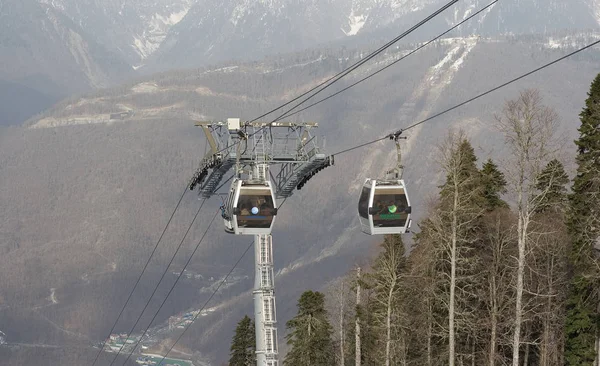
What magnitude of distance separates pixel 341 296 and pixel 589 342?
1781 cm

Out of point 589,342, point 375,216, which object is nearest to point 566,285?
point 589,342

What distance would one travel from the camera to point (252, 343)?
70.9 meters

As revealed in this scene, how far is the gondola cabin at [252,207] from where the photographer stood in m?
35.2

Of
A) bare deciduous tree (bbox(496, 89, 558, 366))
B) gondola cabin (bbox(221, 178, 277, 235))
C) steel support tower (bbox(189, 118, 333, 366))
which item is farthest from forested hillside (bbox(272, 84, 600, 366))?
gondola cabin (bbox(221, 178, 277, 235))

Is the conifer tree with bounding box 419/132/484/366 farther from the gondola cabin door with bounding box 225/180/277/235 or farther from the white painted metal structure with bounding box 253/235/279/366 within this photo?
the gondola cabin door with bounding box 225/180/277/235

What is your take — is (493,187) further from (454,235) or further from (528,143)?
(528,143)

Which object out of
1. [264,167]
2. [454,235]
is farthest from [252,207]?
[454,235]

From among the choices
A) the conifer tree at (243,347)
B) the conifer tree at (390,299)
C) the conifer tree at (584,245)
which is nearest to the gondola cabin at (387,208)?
the conifer tree at (584,245)

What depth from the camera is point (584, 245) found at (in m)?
44.4

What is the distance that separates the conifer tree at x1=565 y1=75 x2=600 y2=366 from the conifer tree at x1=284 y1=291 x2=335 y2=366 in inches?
576

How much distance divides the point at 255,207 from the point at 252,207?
0.36 feet

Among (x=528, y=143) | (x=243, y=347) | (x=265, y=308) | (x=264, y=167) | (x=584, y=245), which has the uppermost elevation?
(x=528, y=143)

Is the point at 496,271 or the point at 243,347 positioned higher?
the point at 496,271

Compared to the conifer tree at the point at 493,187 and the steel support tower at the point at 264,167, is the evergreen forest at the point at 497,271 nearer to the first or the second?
the conifer tree at the point at 493,187
